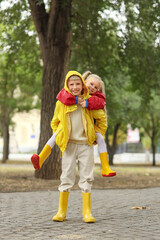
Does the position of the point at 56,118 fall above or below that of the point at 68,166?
above

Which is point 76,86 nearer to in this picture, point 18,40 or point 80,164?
point 80,164

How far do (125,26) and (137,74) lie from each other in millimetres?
2048

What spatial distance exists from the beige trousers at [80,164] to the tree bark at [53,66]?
679cm

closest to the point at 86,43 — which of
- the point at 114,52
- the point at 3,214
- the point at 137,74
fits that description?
the point at 114,52

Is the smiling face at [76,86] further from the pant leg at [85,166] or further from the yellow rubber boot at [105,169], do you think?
the yellow rubber boot at [105,169]

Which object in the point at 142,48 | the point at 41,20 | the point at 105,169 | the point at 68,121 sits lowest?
the point at 105,169

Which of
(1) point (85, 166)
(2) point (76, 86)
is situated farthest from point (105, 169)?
(2) point (76, 86)

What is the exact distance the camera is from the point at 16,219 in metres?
5.42

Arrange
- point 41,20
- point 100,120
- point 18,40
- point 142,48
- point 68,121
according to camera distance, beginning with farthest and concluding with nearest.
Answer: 1. point 18,40
2. point 142,48
3. point 41,20
4. point 100,120
5. point 68,121

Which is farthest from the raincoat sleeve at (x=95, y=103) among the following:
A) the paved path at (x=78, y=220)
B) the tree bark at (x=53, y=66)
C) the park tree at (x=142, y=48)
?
the park tree at (x=142, y=48)

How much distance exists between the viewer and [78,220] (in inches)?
212

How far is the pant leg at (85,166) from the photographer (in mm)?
5352

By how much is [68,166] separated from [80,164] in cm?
16

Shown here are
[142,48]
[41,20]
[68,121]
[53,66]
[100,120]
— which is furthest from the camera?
[142,48]
